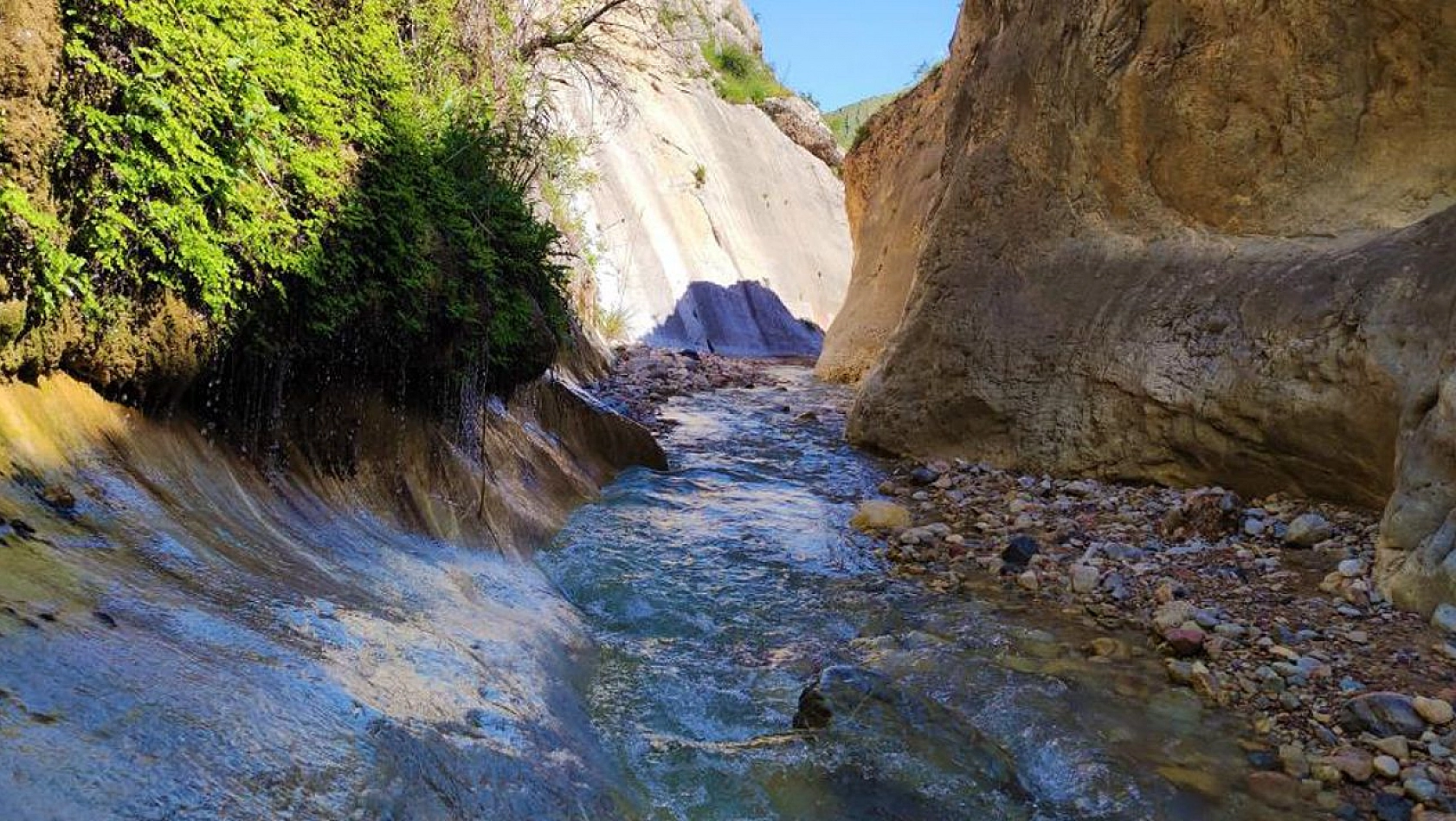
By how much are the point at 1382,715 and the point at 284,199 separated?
4233 millimetres

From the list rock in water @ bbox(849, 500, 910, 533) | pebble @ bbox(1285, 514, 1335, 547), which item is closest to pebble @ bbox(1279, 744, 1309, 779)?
pebble @ bbox(1285, 514, 1335, 547)

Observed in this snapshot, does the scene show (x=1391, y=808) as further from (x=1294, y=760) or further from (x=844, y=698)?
(x=844, y=698)

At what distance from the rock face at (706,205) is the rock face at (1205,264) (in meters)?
9.74

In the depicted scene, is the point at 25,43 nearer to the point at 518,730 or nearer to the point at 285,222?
the point at 285,222

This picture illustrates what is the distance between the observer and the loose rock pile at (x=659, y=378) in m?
11.2

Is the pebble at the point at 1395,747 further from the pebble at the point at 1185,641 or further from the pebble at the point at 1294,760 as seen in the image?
the pebble at the point at 1185,641

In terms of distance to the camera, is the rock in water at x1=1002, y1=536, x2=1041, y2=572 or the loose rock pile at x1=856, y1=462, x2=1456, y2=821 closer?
the loose rock pile at x1=856, y1=462, x2=1456, y2=821

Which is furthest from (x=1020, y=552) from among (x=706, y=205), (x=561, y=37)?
(x=706, y=205)

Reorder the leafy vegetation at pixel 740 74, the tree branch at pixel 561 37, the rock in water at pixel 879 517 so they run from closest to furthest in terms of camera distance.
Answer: the rock in water at pixel 879 517 → the tree branch at pixel 561 37 → the leafy vegetation at pixel 740 74

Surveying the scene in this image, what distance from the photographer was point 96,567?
2070mm

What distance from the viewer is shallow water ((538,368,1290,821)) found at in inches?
105

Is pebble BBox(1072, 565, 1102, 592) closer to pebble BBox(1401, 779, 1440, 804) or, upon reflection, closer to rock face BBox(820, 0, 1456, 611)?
rock face BBox(820, 0, 1456, 611)

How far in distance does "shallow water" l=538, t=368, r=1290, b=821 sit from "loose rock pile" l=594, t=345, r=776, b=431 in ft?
16.6

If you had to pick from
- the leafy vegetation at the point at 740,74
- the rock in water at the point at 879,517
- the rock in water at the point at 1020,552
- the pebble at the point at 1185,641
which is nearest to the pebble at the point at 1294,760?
the pebble at the point at 1185,641
